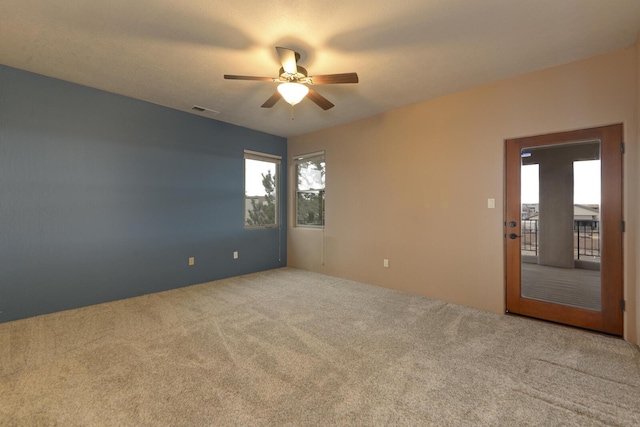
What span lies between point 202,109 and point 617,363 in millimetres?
5218

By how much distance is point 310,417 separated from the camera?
1.61 meters

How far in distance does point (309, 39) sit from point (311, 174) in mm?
3033

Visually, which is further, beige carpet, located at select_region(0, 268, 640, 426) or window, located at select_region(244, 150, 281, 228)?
window, located at select_region(244, 150, 281, 228)

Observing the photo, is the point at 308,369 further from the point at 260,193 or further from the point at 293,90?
the point at 260,193

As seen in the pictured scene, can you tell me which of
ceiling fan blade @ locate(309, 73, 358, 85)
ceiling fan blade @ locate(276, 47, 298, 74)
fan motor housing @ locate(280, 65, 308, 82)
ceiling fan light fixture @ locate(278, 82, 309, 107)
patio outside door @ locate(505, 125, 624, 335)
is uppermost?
ceiling fan blade @ locate(276, 47, 298, 74)

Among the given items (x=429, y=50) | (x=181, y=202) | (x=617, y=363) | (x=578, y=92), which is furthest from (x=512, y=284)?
(x=181, y=202)

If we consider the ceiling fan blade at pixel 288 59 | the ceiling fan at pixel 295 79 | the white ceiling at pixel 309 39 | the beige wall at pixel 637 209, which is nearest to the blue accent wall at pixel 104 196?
the white ceiling at pixel 309 39

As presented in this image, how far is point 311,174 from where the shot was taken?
5.39 meters

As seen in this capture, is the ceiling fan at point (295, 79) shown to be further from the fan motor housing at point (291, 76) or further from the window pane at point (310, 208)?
the window pane at point (310, 208)

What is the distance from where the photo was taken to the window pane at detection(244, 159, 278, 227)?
5141 millimetres

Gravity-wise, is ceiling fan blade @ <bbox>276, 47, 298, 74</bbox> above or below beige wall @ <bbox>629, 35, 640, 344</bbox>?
above

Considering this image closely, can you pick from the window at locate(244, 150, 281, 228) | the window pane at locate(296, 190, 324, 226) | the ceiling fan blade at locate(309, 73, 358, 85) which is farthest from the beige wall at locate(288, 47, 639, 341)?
the ceiling fan blade at locate(309, 73, 358, 85)

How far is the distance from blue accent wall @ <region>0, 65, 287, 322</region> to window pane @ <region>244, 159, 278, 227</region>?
8.8 inches

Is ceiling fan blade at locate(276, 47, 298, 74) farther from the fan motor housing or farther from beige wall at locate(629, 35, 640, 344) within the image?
beige wall at locate(629, 35, 640, 344)
